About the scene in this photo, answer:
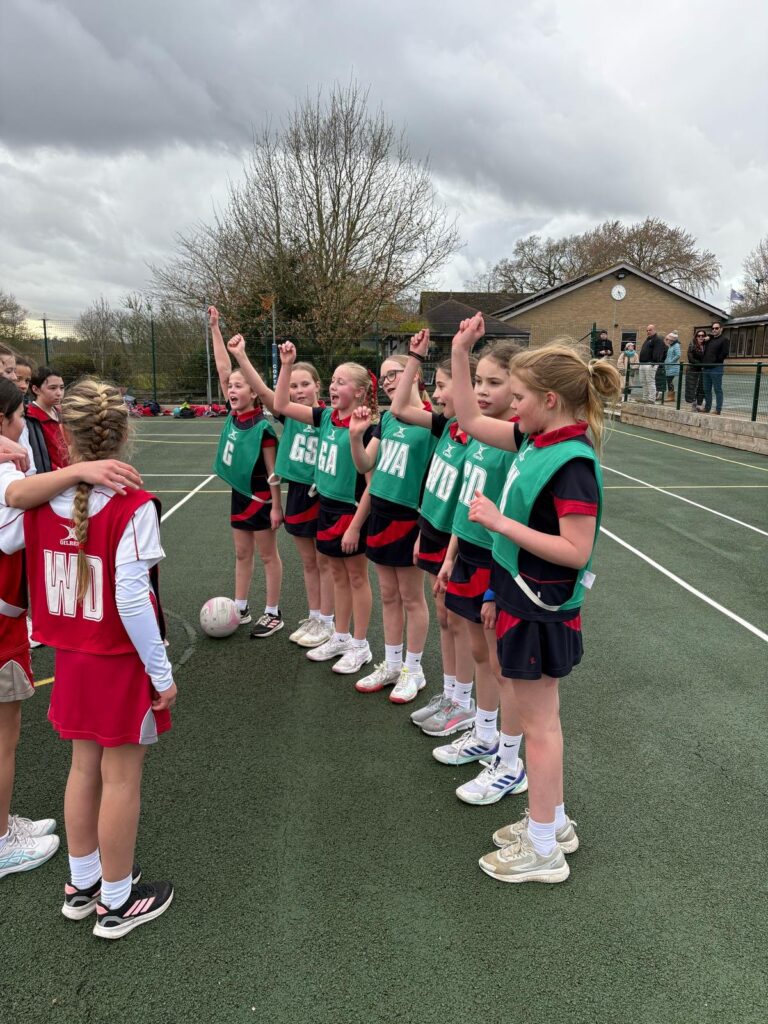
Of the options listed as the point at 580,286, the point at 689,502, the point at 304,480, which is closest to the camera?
the point at 304,480

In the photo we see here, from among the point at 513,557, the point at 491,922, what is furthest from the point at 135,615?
the point at 491,922

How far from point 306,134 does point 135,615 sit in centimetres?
2527

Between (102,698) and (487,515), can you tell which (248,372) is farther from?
(102,698)

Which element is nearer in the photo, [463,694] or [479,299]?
[463,694]

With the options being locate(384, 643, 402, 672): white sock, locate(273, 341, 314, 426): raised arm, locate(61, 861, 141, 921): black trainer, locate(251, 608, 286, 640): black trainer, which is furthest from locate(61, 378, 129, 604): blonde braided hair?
locate(251, 608, 286, 640): black trainer

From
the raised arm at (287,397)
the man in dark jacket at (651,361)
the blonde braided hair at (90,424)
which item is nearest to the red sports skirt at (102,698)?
the blonde braided hair at (90,424)

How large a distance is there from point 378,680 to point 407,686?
0.20 m

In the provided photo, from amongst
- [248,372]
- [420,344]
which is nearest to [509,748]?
[420,344]

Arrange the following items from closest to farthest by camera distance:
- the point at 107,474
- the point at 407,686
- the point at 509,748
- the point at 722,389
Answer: the point at 107,474
the point at 509,748
the point at 407,686
the point at 722,389

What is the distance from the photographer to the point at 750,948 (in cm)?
216

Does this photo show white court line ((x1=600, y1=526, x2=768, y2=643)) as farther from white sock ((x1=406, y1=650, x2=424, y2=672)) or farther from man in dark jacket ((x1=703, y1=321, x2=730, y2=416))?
man in dark jacket ((x1=703, y1=321, x2=730, y2=416))

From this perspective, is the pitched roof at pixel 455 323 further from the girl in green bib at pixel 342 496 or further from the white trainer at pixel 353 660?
the white trainer at pixel 353 660

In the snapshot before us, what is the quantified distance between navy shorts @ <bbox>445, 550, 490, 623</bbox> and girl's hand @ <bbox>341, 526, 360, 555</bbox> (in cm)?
92

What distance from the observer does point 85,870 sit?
7.27 ft
